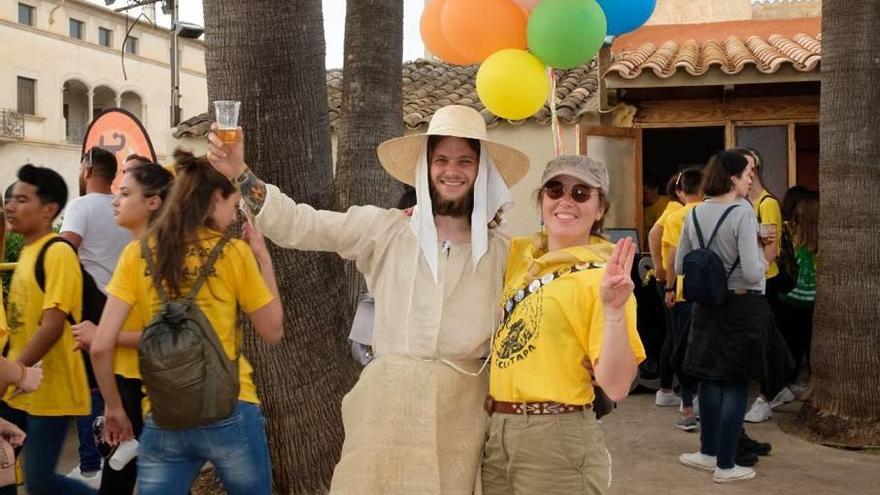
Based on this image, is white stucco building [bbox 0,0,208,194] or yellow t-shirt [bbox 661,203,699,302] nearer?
yellow t-shirt [bbox 661,203,699,302]

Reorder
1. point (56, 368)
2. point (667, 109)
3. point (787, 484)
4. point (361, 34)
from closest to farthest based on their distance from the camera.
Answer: point (56, 368), point (787, 484), point (361, 34), point (667, 109)

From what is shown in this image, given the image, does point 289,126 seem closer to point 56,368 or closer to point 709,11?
point 56,368

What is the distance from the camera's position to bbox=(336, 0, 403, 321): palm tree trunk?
19.5ft

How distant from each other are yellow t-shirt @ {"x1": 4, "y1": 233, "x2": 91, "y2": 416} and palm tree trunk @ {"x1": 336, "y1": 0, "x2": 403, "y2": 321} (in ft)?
7.10

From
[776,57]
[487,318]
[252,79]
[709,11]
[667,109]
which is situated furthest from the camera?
[709,11]

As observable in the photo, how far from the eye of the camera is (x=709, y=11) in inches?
793

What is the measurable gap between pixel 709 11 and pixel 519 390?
63.0 feet

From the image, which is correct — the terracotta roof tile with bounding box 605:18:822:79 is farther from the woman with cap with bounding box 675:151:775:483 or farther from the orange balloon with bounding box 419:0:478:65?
the orange balloon with bounding box 419:0:478:65

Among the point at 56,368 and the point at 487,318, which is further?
the point at 56,368

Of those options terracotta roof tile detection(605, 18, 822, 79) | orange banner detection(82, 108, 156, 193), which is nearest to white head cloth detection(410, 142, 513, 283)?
orange banner detection(82, 108, 156, 193)

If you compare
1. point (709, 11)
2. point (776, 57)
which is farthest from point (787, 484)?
point (709, 11)

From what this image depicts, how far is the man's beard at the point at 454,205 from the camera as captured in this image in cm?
293

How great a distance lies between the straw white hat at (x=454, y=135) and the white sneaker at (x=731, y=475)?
9.69ft

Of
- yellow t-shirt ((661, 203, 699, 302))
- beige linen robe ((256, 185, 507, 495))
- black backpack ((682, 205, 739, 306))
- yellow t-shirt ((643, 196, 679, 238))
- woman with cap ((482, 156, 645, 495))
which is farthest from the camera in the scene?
yellow t-shirt ((643, 196, 679, 238))
